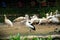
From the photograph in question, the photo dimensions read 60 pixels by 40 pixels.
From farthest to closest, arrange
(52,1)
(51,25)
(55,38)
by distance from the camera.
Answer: (52,1) → (51,25) → (55,38)

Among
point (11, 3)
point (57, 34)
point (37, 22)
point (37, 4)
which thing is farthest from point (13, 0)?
point (57, 34)

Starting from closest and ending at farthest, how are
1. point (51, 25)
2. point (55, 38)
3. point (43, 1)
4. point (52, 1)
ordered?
point (55, 38) < point (51, 25) < point (43, 1) < point (52, 1)

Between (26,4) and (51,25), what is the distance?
8887 mm

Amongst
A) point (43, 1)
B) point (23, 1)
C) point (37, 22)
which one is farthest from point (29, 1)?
point (37, 22)

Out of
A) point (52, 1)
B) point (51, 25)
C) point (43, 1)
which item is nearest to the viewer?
point (51, 25)

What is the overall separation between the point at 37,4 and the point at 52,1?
1.12 m

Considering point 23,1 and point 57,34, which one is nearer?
point 57,34

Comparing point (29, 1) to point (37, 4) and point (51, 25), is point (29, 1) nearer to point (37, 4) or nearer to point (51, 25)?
point (37, 4)

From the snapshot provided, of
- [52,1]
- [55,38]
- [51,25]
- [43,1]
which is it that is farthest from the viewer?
[52,1]

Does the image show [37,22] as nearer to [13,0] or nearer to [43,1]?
[43,1]

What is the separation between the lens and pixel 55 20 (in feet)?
35.5

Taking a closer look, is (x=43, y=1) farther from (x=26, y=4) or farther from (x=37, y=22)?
(x=37, y=22)

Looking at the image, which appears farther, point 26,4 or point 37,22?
point 26,4

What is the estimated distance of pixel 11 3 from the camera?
19.6 m
